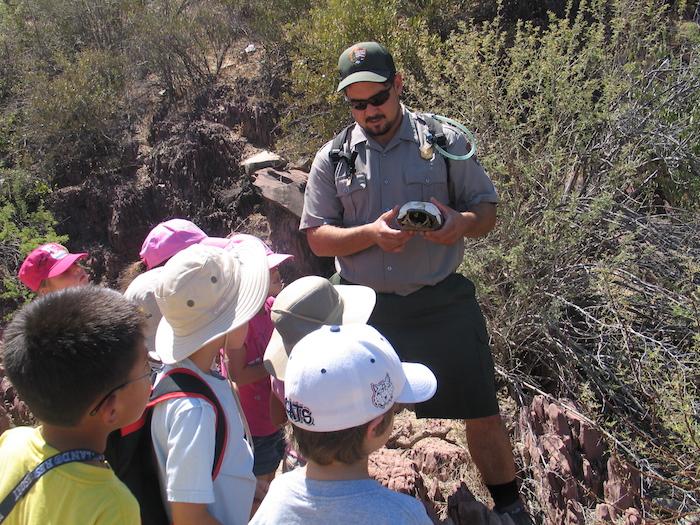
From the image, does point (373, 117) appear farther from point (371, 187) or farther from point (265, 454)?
point (265, 454)

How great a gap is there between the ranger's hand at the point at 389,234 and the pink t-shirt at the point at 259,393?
535mm

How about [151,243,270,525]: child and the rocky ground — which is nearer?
[151,243,270,525]: child

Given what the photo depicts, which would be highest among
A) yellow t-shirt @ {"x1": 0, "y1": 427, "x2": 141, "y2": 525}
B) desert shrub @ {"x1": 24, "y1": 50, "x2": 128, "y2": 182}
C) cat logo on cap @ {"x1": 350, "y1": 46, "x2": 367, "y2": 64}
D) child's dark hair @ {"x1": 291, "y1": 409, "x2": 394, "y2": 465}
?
cat logo on cap @ {"x1": 350, "y1": 46, "x2": 367, "y2": 64}

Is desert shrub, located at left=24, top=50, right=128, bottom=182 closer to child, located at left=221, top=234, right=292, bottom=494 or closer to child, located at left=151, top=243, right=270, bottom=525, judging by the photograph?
child, located at left=221, top=234, right=292, bottom=494

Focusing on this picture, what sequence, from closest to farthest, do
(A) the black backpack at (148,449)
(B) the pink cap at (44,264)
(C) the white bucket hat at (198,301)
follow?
1. (A) the black backpack at (148,449)
2. (C) the white bucket hat at (198,301)
3. (B) the pink cap at (44,264)

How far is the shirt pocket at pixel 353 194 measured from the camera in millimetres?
2812

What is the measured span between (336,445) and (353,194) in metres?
1.48

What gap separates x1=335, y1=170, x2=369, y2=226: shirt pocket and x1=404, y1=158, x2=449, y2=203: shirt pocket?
7.4 inches

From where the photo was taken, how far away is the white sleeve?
1676 mm

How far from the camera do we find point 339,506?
1480 mm

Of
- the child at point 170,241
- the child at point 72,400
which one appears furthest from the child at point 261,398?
the child at point 72,400

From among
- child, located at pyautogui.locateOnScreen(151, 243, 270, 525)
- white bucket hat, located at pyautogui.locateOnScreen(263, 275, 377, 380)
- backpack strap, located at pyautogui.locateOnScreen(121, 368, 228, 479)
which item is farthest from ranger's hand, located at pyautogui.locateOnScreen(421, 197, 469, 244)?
backpack strap, located at pyautogui.locateOnScreen(121, 368, 228, 479)

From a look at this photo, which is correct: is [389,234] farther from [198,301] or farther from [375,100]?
[198,301]

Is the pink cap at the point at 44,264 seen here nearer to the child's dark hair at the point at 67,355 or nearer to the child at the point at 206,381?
the child at the point at 206,381
